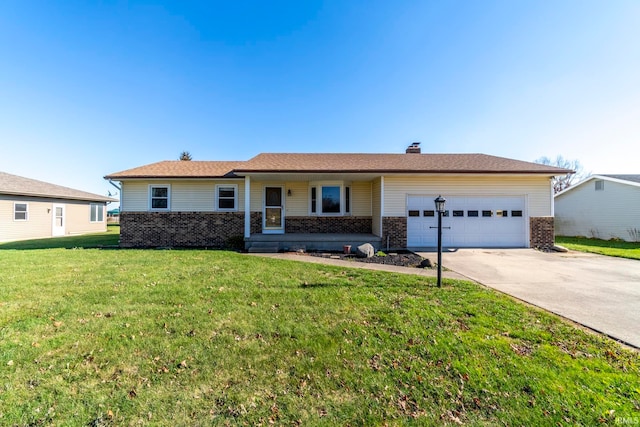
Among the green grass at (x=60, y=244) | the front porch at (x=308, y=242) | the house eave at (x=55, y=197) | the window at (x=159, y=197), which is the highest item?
the house eave at (x=55, y=197)

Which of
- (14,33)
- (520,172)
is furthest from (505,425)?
(14,33)

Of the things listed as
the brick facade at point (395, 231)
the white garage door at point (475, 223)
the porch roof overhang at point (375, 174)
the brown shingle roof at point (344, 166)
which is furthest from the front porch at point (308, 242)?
the brown shingle roof at point (344, 166)

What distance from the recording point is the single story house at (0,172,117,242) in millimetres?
14633

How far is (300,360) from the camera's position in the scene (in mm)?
2713

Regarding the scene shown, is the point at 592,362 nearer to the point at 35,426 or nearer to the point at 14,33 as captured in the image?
the point at 35,426

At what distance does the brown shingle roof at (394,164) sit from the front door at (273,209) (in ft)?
4.81

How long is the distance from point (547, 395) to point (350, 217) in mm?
10103

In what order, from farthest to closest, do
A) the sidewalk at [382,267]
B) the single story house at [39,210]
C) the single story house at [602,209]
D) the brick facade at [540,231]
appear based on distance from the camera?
the single story house at [39,210]
the single story house at [602,209]
the brick facade at [540,231]
the sidewalk at [382,267]

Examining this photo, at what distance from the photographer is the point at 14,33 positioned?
9461 millimetres

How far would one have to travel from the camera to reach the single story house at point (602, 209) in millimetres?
14328

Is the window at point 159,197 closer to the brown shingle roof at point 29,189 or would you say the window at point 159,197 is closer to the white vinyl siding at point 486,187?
the brown shingle roof at point 29,189

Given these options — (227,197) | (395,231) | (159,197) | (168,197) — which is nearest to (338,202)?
(395,231)

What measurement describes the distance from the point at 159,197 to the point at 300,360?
39.1 feet

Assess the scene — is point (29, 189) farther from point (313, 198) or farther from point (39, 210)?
point (313, 198)
